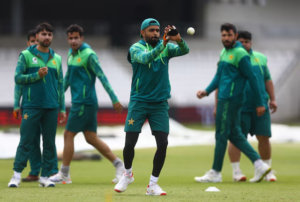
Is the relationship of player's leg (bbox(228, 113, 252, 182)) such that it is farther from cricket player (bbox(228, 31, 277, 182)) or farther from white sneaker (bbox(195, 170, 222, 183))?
white sneaker (bbox(195, 170, 222, 183))

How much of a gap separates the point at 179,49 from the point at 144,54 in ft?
1.56

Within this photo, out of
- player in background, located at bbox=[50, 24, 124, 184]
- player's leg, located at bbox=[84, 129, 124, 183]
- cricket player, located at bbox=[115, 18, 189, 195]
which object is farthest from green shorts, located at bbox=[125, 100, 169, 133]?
player's leg, located at bbox=[84, 129, 124, 183]

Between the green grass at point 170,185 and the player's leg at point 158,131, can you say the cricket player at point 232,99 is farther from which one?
the player's leg at point 158,131

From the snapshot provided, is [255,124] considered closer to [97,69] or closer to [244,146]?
[244,146]

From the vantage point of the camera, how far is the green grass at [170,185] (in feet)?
23.8

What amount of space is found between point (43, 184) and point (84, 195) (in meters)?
1.59

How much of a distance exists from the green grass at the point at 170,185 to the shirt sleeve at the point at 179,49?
5.55ft

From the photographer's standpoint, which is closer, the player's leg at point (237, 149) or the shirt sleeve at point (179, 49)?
the shirt sleeve at point (179, 49)

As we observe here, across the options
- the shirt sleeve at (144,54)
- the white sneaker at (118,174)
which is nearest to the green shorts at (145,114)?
the shirt sleeve at (144,54)

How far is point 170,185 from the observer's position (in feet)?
29.9

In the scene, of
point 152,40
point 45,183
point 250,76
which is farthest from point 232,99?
point 45,183

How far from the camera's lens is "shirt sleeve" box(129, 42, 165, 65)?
723cm

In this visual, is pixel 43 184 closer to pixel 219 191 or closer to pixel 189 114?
pixel 219 191

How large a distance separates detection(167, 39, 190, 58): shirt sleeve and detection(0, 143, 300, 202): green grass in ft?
5.55
